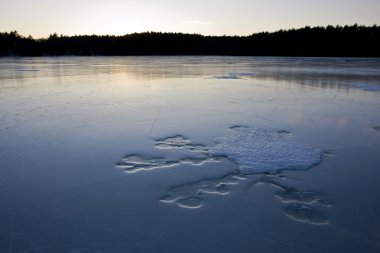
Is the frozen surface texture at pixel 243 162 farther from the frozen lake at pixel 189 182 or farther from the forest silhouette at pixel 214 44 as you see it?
the forest silhouette at pixel 214 44

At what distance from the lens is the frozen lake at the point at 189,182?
1818 mm

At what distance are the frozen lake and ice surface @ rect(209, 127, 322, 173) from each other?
0.02 meters

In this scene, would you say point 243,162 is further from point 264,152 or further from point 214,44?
point 214,44

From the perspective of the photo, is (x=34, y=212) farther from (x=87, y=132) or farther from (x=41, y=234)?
(x=87, y=132)

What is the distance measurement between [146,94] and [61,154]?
14.8ft

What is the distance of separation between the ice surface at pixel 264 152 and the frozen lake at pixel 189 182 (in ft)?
0.07

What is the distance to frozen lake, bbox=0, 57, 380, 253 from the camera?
1.82 metres

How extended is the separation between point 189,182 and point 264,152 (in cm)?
117

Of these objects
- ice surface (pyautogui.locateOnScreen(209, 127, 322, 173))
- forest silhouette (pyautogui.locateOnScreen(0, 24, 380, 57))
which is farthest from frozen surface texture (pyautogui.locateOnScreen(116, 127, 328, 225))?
forest silhouette (pyautogui.locateOnScreen(0, 24, 380, 57))

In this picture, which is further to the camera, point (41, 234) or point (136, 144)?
point (136, 144)

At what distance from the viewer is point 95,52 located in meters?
82.9

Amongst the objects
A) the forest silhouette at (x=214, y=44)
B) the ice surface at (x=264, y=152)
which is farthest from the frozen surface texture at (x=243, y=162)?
the forest silhouette at (x=214, y=44)

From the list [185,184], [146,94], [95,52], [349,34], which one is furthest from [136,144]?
[95,52]

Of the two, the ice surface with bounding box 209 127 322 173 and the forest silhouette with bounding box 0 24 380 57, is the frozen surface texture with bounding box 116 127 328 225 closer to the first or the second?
the ice surface with bounding box 209 127 322 173
